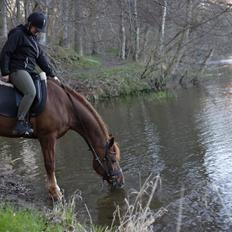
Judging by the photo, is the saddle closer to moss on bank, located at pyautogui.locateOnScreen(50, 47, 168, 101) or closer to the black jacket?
the black jacket

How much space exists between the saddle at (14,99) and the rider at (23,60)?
95mm

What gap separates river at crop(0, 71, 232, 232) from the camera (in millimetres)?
7012

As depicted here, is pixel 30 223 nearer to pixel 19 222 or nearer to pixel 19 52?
pixel 19 222

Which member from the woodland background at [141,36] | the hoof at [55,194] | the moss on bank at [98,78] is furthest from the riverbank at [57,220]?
the moss on bank at [98,78]

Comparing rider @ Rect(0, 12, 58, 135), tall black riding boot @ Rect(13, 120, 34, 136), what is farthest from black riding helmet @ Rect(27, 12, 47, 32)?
tall black riding boot @ Rect(13, 120, 34, 136)

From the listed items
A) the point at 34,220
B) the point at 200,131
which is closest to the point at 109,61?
the point at 200,131

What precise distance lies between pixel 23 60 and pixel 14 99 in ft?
1.98

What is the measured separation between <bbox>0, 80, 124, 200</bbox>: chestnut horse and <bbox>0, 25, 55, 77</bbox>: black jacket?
22.7 inches

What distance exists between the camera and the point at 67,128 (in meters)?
7.93

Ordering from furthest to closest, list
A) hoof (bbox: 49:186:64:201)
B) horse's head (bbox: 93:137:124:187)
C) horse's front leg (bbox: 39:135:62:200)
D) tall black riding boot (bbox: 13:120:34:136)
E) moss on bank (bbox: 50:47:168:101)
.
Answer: moss on bank (bbox: 50:47:168:101)
horse's head (bbox: 93:137:124:187)
horse's front leg (bbox: 39:135:62:200)
hoof (bbox: 49:186:64:201)
tall black riding boot (bbox: 13:120:34:136)

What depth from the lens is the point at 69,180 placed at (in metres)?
8.82

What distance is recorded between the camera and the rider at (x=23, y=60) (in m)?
7.04

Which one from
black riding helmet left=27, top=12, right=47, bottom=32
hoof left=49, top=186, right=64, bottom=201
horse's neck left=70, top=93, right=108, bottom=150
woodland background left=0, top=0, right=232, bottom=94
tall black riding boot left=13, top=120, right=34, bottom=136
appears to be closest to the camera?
black riding helmet left=27, top=12, right=47, bottom=32

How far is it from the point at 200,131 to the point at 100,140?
18.4 ft
